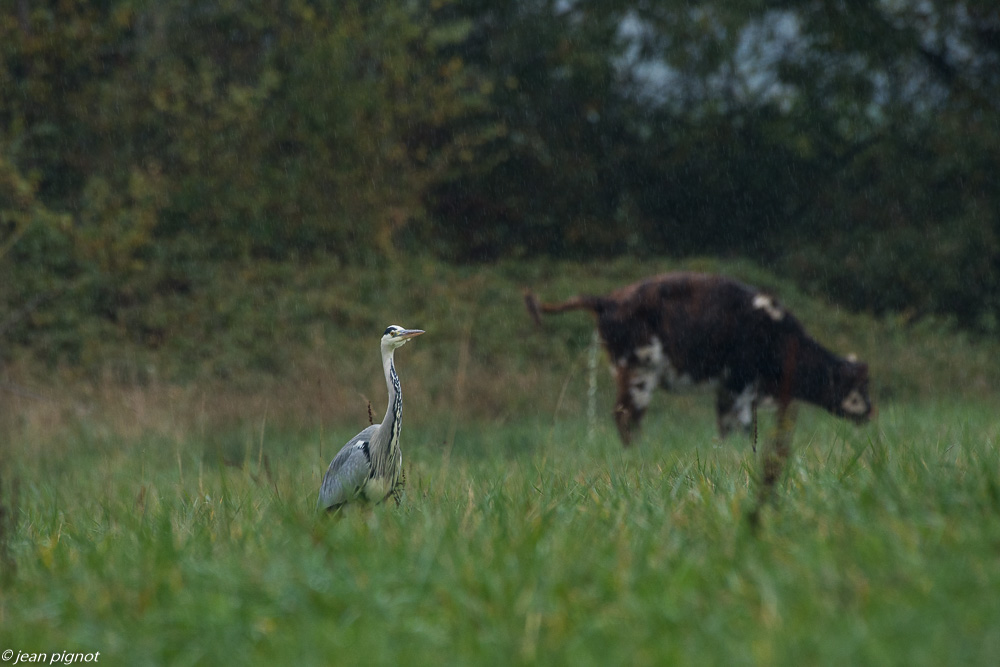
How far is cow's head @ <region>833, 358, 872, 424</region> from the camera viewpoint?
10.4m

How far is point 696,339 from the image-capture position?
9773mm

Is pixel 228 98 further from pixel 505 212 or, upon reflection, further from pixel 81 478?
pixel 81 478

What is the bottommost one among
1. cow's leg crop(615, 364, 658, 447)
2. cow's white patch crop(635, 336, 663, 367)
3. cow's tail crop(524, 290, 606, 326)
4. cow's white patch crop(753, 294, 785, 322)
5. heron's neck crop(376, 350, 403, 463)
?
cow's leg crop(615, 364, 658, 447)

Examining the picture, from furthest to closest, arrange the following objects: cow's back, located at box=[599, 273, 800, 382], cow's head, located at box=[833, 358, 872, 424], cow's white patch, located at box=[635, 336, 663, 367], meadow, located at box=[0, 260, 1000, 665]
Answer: cow's head, located at box=[833, 358, 872, 424], cow's white patch, located at box=[635, 336, 663, 367], cow's back, located at box=[599, 273, 800, 382], meadow, located at box=[0, 260, 1000, 665]

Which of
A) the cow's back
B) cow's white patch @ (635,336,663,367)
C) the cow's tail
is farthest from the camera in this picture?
the cow's tail

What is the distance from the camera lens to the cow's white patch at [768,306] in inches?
387

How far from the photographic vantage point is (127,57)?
19.5 meters

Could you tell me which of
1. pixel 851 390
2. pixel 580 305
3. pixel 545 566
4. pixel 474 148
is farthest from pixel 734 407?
pixel 474 148

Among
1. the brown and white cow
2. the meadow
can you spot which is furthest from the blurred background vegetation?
the meadow

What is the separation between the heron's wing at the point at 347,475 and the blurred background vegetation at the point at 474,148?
12132mm

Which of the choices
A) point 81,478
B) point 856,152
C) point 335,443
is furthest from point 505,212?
point 81,478

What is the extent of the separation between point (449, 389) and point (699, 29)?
1159cm

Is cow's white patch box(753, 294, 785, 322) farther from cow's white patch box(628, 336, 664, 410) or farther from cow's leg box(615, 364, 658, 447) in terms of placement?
cow's leg box(615, 364, 658, 447)

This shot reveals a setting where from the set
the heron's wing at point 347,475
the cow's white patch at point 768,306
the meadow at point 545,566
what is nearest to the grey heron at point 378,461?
the heron's wing at point 347,475
